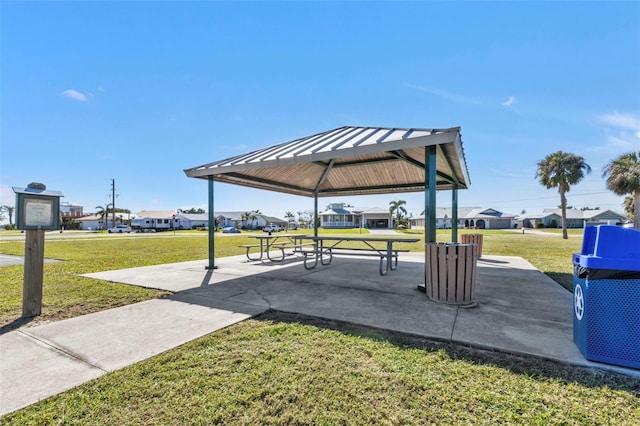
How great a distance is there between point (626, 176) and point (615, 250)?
29.5 m

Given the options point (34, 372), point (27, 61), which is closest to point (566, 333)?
point (34, 372)

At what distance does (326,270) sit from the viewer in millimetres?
8062

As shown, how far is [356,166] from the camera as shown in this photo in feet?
31.0

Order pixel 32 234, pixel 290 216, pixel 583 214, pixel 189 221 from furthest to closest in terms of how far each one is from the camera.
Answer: pixel 290 216 → pixel 189 221 → pixel 583 214 → pixel 32 234

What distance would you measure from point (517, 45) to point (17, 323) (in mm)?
13318

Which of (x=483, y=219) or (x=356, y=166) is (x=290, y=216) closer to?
(x=483, y=219)

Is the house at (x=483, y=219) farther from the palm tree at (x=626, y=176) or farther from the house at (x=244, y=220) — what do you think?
the house at (x=244, y=220)

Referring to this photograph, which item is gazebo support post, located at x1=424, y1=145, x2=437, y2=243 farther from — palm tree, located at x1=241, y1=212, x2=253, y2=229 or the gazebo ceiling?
palm tree, located at x1=241, y1=212, x2=253, y2=229

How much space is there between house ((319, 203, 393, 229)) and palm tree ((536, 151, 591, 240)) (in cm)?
3071

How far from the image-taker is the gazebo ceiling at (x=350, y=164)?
518 centimetres

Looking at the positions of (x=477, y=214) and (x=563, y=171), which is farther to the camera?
(x=477, y=214)

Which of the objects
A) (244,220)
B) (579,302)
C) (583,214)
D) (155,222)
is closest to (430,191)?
(579,302)

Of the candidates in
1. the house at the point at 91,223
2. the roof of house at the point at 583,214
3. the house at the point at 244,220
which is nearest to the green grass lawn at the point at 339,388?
the house at the point at 244,220

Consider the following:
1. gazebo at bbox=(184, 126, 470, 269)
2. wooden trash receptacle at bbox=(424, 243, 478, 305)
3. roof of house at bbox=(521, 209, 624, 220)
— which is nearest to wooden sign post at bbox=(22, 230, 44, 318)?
gazebo at bbox=(184, 126, 470, 269)
